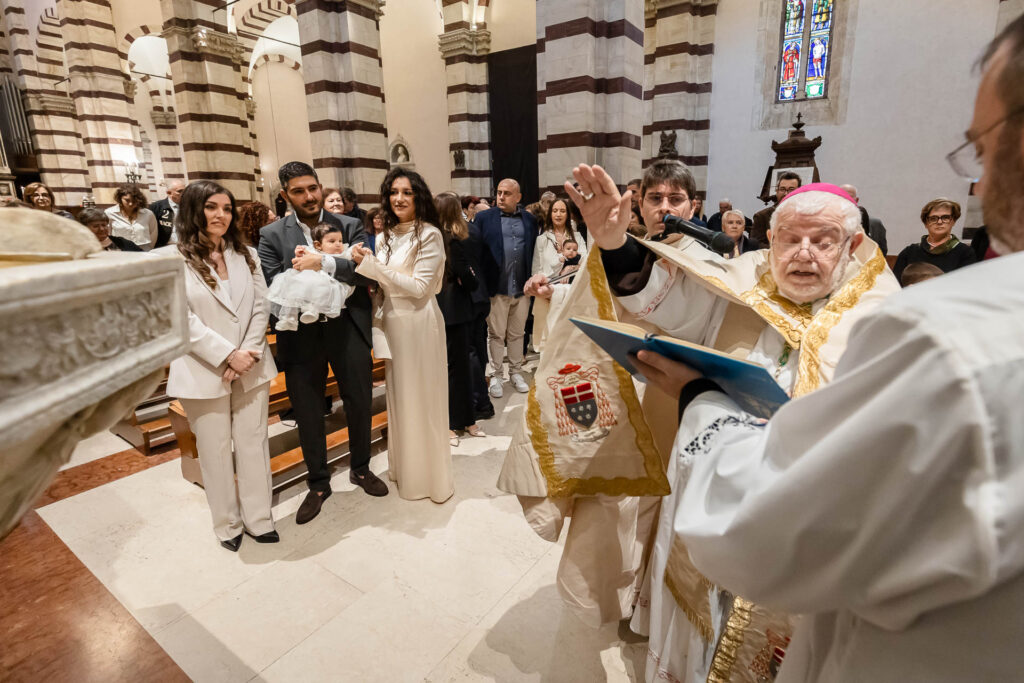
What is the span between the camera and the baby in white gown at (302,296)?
266 centimetres

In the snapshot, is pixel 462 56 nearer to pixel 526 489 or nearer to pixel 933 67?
pixel 933 67

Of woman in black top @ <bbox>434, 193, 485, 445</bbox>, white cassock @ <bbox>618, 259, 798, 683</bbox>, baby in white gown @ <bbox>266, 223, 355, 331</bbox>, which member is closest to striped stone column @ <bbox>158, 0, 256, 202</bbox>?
woman in black top @ <bbox>434, 193, 485, 445</bbox>

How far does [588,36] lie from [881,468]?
607 cm

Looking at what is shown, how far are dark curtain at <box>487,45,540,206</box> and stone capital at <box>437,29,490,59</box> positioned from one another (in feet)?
0.89

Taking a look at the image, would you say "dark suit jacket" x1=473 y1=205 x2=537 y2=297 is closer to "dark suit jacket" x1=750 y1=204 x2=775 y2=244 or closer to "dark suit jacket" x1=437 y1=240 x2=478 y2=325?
"dark suit jacket" x1=437 y1=240 x2=478 y2=325

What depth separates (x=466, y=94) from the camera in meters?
11.2

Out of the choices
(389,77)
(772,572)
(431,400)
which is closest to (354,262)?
(431,400)

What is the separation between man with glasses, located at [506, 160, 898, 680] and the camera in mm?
1512

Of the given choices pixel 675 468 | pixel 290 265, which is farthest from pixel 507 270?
pixel 675 468

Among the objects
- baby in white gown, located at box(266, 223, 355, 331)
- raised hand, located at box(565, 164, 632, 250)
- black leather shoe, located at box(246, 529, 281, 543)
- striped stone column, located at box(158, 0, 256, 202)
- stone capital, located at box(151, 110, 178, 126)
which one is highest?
stone capital, located at box(151, 110, 178, 126)

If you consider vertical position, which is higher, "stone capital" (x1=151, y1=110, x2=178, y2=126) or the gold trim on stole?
"stone capital" (x1=151, y1=110, x2=178, y2=126)

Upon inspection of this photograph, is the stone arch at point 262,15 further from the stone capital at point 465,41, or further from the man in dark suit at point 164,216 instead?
the man in dark suit at point 164,216

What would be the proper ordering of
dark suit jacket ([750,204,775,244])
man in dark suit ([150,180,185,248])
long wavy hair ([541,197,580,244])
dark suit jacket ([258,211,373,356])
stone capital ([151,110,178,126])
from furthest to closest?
stone capital ([151,110,178,126]), man in dark suit ([150,180,185,248]), long wavy hair ([541,197,580,244]), dark suit jacket ([750,204,775,244]), dark suit jacket ([258,211,373,356])

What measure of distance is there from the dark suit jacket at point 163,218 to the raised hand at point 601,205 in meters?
6.71
